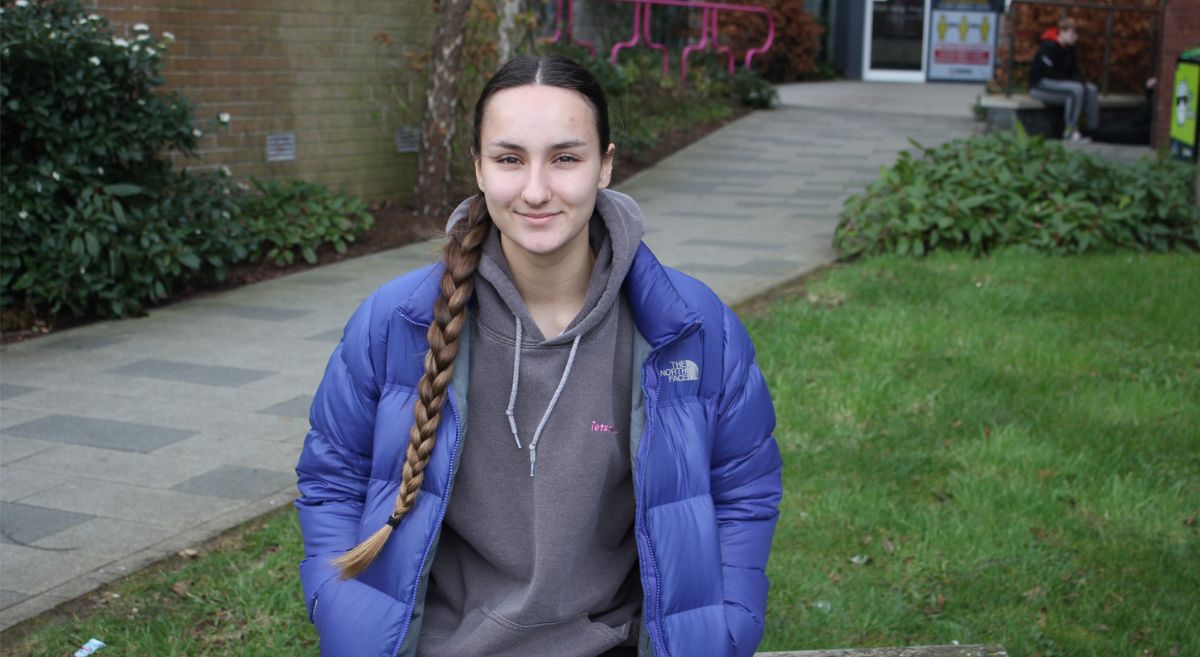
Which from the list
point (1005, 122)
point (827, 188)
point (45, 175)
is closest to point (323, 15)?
point (45, 175)

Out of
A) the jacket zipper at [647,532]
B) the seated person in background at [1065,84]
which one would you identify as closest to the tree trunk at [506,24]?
the seated person in background at [1065,84]

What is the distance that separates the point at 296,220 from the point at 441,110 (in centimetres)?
163

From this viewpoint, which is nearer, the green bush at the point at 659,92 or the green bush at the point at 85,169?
the green bush at the point at 85,169

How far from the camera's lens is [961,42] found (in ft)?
89.8

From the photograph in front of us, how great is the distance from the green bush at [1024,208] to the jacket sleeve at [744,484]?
652 centimetres

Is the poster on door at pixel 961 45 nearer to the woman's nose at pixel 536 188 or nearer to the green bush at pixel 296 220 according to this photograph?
the green bush at pixel 296 220

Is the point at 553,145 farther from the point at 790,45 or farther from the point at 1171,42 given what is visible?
the point at 790,45

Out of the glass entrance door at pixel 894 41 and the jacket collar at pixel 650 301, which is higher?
the glass entrance door at pixel 894 41

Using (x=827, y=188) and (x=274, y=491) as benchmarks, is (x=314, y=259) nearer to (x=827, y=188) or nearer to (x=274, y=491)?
(x=274, y=491)

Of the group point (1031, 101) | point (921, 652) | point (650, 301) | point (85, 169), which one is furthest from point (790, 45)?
point (650, 301)

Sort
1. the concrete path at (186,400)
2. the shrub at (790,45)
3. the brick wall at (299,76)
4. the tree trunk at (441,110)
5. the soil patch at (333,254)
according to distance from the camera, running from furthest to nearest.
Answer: the shrub at (790,45), the tree trunk at (441,110), the brick wall at (299,76), the soil patch at (333,254), the concrete path at (186,400)

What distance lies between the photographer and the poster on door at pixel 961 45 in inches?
1075

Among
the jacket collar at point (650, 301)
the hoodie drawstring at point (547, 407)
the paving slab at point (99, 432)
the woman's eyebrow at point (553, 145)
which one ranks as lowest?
the paving slab at point (99, 432)

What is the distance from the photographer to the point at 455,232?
251 cm
